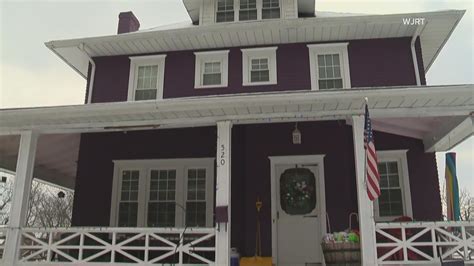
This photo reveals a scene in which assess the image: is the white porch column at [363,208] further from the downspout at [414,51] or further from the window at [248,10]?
the window at [248,10]

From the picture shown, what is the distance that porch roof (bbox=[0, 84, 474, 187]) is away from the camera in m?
6.54

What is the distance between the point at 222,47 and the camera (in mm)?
10695

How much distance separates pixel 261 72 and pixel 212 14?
2.56 metres

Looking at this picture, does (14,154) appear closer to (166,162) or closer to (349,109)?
(166,162)

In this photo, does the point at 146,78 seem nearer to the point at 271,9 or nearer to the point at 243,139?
the point at 243,139

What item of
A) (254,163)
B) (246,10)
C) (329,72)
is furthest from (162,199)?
(246,10)

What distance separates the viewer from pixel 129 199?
9.95 m

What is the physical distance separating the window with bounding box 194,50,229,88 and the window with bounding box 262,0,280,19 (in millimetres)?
1742

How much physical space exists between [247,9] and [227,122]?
17.7 feet

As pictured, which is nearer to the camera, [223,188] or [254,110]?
[223,188]

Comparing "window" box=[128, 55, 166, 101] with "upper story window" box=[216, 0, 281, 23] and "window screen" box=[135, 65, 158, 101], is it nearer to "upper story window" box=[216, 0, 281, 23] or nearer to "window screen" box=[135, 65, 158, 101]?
"window screen" box=[135, 65, 158, 101]

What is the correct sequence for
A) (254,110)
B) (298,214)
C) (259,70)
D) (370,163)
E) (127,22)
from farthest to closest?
(127,22), (259,70), (298,214), (254,110), (370,163)

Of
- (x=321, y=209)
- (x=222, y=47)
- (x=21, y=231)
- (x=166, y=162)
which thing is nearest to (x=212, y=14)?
(x=222, y=47)

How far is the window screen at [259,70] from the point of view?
10294 mm
